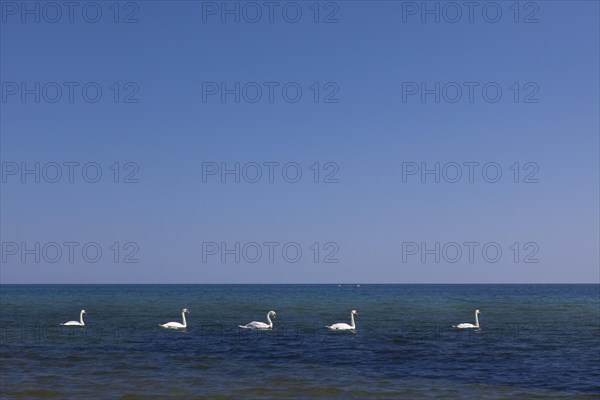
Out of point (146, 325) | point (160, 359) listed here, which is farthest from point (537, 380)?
point (146, 325)

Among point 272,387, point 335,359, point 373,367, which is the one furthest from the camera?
point 335,359

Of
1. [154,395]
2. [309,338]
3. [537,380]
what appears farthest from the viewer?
[309,338]

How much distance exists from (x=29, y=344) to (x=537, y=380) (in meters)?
22.7

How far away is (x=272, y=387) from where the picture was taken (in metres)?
20.6

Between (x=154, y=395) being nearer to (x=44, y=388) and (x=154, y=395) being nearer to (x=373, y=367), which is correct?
(x=44, y=388)

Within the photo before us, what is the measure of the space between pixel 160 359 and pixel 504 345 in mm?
16593

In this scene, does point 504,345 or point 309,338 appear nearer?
point 504,345

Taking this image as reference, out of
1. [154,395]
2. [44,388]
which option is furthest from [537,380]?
[44,388]

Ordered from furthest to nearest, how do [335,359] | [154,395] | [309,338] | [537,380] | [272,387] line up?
[309,338] → [335,359] → [537,380] → [272,387] → [154,395]

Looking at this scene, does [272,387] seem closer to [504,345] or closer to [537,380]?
[537,380]

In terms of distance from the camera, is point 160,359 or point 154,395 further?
point 160,359

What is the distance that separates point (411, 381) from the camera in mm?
21906

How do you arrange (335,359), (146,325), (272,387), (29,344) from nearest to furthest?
(272,387), (335,359), (29,344), (146,325)

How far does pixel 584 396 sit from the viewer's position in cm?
1964
